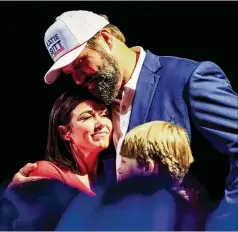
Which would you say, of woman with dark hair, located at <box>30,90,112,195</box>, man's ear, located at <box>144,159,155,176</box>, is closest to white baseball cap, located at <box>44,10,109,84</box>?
woman with dark hair, located at <box>30,90,112,195</box>

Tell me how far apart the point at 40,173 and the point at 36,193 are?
0.06 m

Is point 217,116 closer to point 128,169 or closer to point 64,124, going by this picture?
point 128,169

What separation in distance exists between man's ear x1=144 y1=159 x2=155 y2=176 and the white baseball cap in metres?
0.38

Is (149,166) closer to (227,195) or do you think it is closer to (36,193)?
(227,195)

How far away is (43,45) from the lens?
1986 millimetres

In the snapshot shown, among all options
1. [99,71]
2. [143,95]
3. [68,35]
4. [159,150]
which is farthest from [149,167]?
[68,35]

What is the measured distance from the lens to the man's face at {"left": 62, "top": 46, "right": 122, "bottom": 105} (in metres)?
1.85

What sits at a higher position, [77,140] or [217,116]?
[217,116]

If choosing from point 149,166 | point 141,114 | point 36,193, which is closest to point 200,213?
point 149,166

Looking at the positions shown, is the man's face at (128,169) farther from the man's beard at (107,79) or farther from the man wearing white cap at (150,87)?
the man's beard at (107,79)

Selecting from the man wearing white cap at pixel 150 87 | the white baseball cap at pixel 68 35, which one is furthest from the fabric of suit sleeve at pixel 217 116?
the white baseball cap at pixel 68 35

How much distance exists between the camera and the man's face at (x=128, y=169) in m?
1.81

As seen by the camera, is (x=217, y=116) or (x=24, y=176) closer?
(x=217, y=116)

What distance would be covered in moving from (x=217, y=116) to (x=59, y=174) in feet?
1.70
